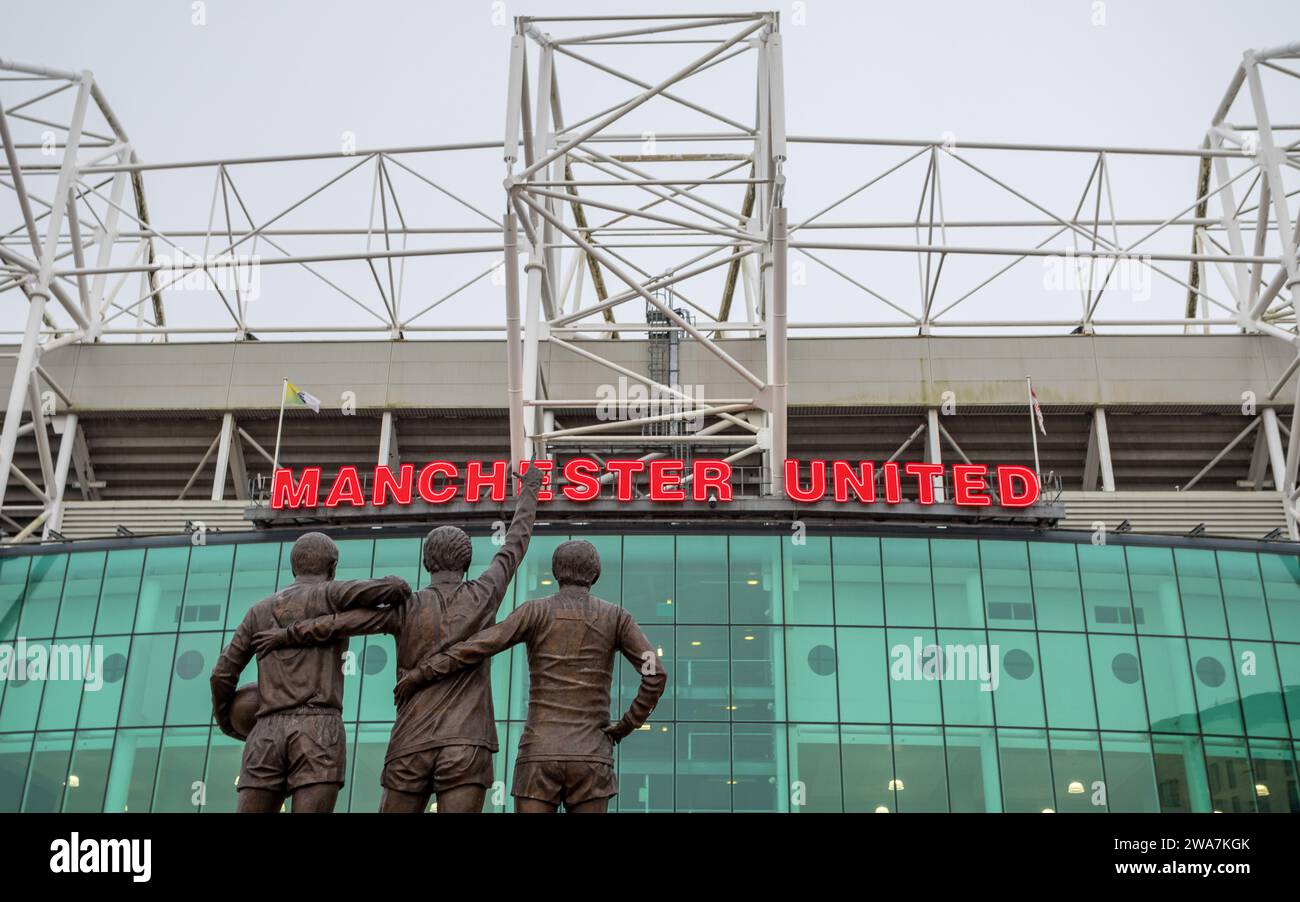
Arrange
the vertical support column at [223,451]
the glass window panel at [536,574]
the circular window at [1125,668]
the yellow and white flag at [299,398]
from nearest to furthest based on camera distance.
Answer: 1. the circular window at [1125,668]
2. the glass window panel at [536,574]
3. the yellow and white flag at [299,398]
4. the vertical support column at [223,451]

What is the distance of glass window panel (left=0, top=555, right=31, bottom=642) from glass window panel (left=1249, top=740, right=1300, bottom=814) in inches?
1306

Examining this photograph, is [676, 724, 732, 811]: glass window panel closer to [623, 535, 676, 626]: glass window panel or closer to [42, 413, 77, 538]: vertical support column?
[623, 535, 676, 626]: glass window panel

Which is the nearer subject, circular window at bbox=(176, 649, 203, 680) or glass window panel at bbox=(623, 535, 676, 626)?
Result: glass window panel at bbox=(623, 535, 676, 626)

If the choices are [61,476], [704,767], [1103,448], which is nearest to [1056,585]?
[704,767]

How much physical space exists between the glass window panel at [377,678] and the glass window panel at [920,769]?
12926 millimetres

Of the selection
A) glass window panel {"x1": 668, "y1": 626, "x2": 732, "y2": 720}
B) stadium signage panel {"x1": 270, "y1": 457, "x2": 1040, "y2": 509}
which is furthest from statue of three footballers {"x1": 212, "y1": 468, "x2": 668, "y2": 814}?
stadium signage panel {"x1": 270, "y1": 457, "x2": 1040, "y2": 509}

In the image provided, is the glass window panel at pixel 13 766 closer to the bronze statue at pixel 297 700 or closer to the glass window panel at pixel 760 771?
the glass window panel at pixel 760 771

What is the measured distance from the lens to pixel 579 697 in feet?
39.2

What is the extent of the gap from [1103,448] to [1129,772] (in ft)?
54.3

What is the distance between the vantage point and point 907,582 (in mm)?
34531

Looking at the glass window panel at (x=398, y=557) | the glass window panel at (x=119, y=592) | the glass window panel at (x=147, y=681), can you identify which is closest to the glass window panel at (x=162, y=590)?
the glass window panel at (x=119, y=592)

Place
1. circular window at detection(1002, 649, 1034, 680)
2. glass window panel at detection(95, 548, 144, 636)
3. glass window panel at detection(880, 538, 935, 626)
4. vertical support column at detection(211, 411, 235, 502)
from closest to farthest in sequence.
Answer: circular window at detection(1002, 649, 1034, 680) < glass window panel at detection(880, 538, 935, 626) < glass window panel at detection(95, 548, 144, 636) < vertical support column at detection(211, 411, 235, 502)

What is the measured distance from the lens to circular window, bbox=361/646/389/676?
34.3 m

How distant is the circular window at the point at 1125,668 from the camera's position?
3359 cm
